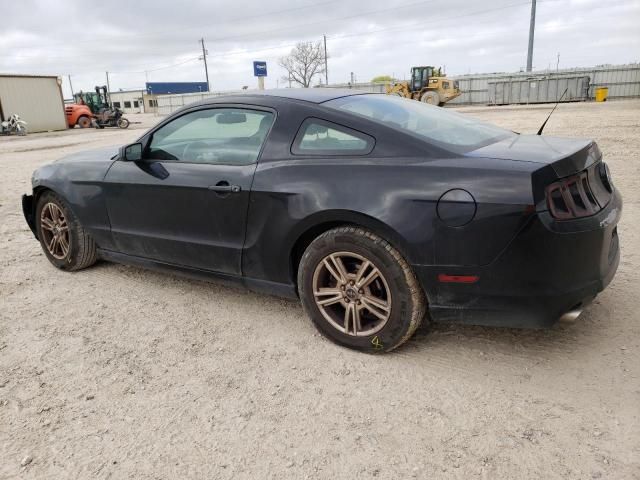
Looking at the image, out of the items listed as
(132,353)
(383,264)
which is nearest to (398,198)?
(383,264)

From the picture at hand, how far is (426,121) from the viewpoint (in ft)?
9.99

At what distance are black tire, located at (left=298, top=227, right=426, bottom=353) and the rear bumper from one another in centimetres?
11

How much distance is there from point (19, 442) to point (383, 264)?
73.7 inches

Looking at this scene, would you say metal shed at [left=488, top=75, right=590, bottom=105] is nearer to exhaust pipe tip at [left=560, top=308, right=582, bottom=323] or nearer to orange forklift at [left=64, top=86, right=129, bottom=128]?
orange forklift at [left=64, top=86, right=129, bottom=128]

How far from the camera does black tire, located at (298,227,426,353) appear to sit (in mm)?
2578

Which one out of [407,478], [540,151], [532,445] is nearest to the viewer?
[407,478]

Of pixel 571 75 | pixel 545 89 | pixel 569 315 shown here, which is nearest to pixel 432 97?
pixel 545 89

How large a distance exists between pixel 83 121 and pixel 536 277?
112 feet

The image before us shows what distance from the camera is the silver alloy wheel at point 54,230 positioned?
13.9 feet

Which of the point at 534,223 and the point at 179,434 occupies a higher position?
the point at 534,223

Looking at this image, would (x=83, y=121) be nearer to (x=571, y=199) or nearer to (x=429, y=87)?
(x=429, y=87)

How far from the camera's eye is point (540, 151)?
8.36 ft

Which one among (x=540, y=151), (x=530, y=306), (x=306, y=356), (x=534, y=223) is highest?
(x=540, y=151)

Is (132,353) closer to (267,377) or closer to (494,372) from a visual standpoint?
(267,377)
